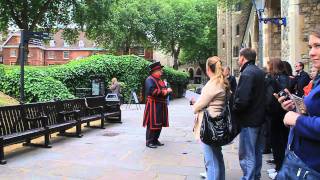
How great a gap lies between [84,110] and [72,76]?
10485mm

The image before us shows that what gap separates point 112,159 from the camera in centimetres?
709

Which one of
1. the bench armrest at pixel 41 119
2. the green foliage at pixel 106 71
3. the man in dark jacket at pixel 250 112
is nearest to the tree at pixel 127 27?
the green foliage at pixel 106 71

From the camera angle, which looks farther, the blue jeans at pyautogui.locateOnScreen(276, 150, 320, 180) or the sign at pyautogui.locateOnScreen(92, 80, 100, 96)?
the sign at pyautogui.locateOnScreen(92, 80, 100, 96)

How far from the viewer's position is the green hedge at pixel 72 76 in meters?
14.2

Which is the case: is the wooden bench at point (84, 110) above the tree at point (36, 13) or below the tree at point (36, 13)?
below

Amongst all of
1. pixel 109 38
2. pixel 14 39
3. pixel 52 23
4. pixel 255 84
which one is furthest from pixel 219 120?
pixel 14 39

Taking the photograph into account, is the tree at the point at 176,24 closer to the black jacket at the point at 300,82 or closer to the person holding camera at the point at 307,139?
the black jacket at the point at 300,82

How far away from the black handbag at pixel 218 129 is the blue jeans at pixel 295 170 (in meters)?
2.02

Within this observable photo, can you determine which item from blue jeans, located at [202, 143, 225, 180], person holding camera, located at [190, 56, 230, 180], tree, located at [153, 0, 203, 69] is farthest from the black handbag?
tree, located at [153, 0, 203, 69]

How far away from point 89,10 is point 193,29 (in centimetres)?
1961

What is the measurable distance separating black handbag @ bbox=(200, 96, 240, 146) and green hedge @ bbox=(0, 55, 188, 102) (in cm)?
989

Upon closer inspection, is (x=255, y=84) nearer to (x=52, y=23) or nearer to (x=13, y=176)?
(x=13, y=176)

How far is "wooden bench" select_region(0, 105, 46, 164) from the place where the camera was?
6963 mm

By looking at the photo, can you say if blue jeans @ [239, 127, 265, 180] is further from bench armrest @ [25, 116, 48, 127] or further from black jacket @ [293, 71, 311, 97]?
bench armrest @ [25, 116, 48, 127]
